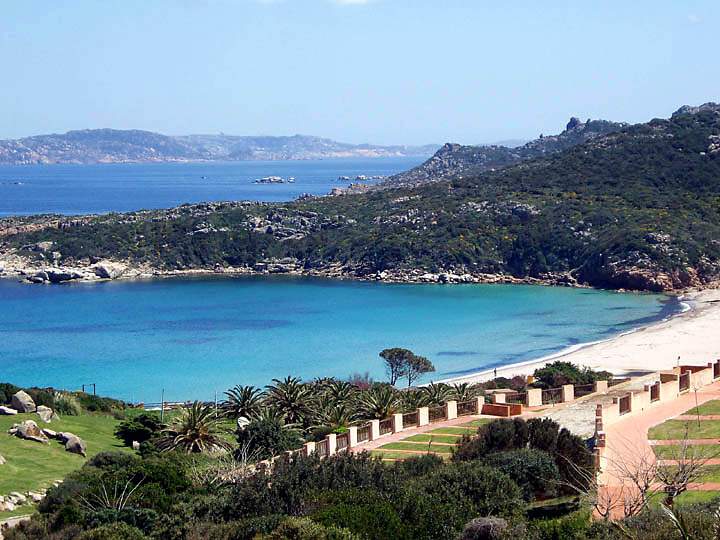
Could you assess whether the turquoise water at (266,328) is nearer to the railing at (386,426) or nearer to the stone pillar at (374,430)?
the railing at (386,426)

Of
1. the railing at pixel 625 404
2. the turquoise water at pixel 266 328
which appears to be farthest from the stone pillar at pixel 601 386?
the turquoise water at pixel 266 328

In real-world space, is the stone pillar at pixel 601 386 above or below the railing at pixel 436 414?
above

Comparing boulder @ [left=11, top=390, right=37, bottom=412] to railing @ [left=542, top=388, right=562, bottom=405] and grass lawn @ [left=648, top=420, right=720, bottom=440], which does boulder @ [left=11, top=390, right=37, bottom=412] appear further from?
grass lawn @ [left=648, top=420, right=720, bottom=440]

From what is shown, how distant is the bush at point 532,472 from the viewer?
64.5 feet

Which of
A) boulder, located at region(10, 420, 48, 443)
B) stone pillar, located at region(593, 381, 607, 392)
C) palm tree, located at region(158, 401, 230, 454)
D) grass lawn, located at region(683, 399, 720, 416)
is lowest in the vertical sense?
palm tree, located at region(158, 401, 230, 454)

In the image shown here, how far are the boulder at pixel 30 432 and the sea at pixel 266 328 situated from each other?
18.5 m

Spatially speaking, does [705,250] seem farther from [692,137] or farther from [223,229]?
[223,229]

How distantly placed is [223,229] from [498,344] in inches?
2190

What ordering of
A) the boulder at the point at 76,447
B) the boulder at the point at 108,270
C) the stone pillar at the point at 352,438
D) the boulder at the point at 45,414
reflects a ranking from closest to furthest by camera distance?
the stone pillar at the point at 352,438, the boulder at the point at 76,447, the boulder at the point at 45,414, the boulder at the point at 108,270

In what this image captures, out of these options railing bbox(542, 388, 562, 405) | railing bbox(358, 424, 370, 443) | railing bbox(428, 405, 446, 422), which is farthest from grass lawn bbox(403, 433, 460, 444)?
railing bbox(542, 388, 562, 405)

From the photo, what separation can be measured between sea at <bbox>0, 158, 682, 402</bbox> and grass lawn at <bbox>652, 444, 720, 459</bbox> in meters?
31.7

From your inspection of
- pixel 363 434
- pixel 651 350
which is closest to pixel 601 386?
pixel 363 434

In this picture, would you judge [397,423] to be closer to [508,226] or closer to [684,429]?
[684,429]

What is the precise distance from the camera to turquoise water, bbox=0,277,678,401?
56.6 metres
